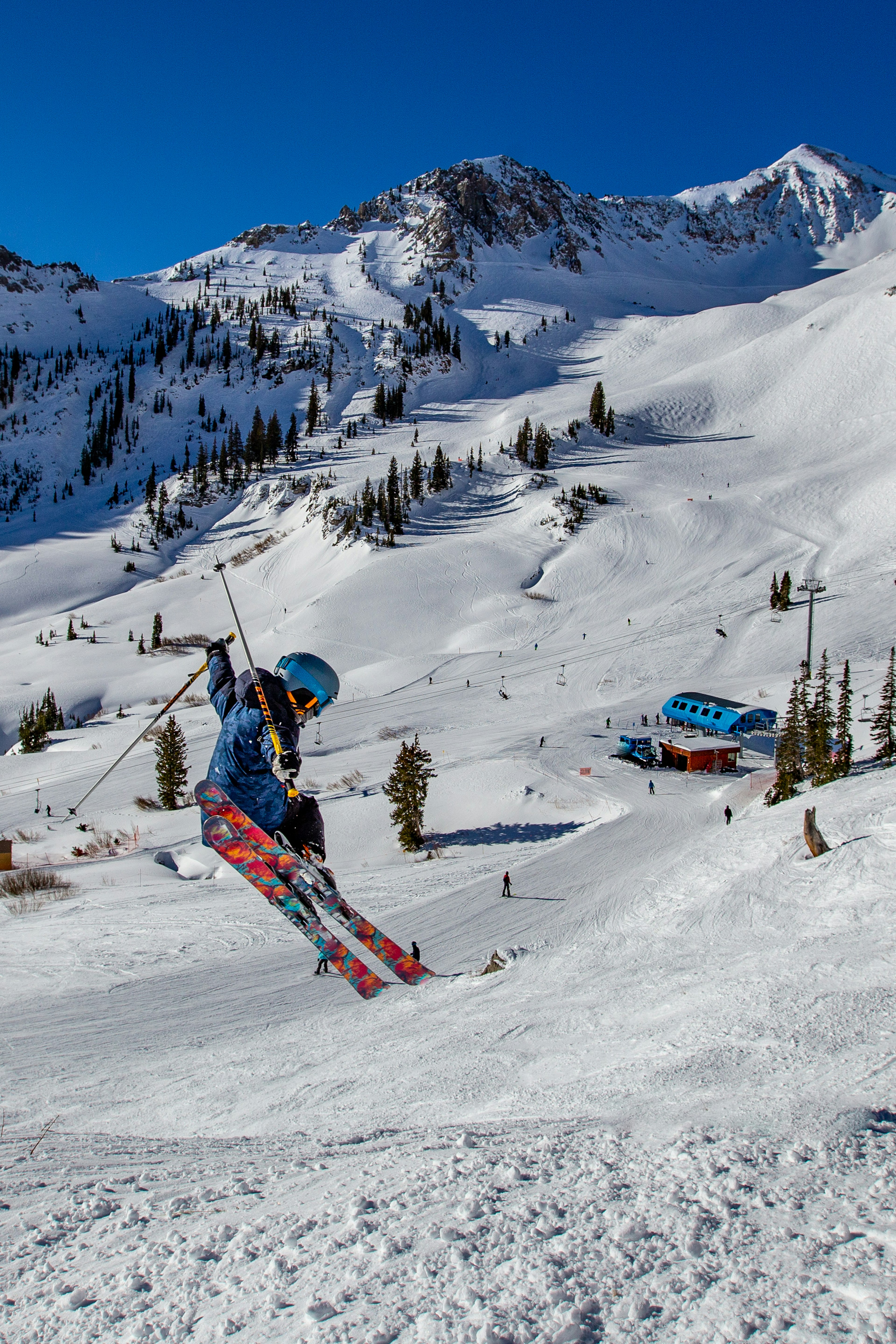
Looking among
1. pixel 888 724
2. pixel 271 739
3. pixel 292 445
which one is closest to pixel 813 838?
pixel 271 739

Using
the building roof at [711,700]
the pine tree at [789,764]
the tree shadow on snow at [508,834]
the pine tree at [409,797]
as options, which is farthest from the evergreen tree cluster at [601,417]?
the pine tree at [409,797]

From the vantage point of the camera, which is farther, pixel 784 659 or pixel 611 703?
pixel 784 659

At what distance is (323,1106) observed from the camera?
6812 millimetres

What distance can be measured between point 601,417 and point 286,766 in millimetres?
120989

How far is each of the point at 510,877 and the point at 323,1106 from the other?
615 inches

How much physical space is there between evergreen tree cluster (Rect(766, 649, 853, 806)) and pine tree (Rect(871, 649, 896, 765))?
50.1 inches

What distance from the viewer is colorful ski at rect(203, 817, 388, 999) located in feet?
24.3

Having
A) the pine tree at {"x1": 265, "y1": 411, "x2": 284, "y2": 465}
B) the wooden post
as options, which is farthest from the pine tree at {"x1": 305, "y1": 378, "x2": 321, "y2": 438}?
the wooden post

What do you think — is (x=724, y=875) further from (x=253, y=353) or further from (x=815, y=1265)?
(x=253, y=353)

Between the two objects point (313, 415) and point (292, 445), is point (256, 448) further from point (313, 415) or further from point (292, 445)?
point (313, 415)

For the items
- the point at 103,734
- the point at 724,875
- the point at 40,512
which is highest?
the point at 40,512

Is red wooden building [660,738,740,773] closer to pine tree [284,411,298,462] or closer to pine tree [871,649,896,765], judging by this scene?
pine tree [871,649,896,765]

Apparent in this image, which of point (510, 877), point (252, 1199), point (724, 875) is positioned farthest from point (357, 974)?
point (510, 877)

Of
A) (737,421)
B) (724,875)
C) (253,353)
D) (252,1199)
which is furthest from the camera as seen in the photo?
(253,353)
